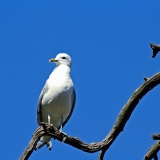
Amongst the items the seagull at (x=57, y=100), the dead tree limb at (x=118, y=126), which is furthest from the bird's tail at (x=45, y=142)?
the dead tree limb at (x=118, y=126)

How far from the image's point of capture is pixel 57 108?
1094 cm

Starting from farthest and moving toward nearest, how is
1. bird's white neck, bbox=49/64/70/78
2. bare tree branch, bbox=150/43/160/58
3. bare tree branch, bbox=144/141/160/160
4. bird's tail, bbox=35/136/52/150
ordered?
bird's white neck, bbox=49/64/70/78, bird's tail, bbox=35/136/52/150, bare tree branch, bbox=150/43/160/58, bare tree branch, bbox=144/141/160/160

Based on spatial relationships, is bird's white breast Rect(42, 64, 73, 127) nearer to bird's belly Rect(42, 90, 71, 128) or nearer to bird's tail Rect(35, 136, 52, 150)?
bird's belly Rect(42, 90, 71, 128)

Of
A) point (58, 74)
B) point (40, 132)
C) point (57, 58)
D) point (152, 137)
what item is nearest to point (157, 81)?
point (152, 137)

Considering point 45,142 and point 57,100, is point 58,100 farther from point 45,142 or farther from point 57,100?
point 45,142

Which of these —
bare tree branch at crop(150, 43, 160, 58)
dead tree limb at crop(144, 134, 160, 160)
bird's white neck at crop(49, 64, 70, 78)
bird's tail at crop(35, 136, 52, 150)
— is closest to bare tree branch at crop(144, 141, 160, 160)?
dead tree limb at crop(144, 134, 160, 160)

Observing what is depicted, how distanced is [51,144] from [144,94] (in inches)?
153

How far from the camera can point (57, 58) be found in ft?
41.2

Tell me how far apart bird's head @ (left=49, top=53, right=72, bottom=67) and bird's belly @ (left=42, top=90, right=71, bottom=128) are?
5.47ft

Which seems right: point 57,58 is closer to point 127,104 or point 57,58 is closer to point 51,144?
point 51,144

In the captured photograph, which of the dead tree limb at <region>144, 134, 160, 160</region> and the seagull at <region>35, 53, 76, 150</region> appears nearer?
the dead tree limb at <region>144, 134, 160, 160</region>

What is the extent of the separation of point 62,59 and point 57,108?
1957 millimetres

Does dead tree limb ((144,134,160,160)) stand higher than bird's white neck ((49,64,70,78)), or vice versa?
bird's white neck ((49,64,70,78))

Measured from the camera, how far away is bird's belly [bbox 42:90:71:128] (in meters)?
10.8
